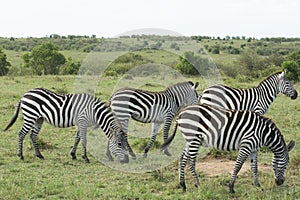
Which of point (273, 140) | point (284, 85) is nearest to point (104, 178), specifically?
point (273, 140)

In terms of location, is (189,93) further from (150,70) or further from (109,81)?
(109,81)

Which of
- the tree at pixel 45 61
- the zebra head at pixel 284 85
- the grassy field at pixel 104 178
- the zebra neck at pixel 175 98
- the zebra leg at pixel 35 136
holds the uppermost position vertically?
the tree at pixel 45 61

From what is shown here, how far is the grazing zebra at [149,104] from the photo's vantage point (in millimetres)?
9195

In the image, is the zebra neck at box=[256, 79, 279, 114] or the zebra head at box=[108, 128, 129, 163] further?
the zebra neck at box=[256, 79, 279, 114]

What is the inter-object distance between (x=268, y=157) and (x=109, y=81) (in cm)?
1543

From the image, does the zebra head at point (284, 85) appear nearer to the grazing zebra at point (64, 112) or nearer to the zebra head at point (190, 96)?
the zebra head at point (190, 96)

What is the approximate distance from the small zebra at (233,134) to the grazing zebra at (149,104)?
8.38 feet

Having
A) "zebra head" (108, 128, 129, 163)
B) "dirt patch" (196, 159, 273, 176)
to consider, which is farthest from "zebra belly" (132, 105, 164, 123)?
"dirt patch" (196, 159, 273, 176)

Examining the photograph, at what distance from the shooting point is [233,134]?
6641 mm

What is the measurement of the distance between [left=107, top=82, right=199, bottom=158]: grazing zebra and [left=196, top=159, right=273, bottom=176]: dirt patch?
57.9 inches

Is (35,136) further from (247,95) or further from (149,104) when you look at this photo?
(247,95)

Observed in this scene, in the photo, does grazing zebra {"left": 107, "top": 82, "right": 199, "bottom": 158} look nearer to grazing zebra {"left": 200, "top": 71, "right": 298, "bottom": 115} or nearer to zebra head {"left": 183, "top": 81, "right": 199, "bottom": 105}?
zebra head {"left": 183, "top": 81, "right": 199, "bottom": 105}

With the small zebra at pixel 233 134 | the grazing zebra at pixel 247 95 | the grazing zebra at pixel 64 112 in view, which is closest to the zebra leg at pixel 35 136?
the grazing zebra at pixel 64 112

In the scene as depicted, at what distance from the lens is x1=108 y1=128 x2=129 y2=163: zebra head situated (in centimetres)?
819
